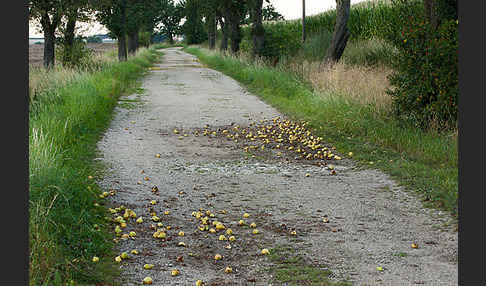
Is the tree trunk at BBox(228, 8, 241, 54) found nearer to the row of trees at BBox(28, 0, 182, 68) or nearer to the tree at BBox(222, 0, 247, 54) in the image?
the tree at BBox(222, 0, 247, 54)

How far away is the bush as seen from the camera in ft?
29.8

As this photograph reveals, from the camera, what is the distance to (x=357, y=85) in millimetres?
12508

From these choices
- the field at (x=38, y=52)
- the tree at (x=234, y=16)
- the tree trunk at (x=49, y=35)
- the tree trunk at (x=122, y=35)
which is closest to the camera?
the tree trunk at (x=49, y=35)

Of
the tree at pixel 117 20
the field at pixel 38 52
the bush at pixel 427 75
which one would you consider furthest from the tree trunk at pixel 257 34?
the bush at pixel 427 75

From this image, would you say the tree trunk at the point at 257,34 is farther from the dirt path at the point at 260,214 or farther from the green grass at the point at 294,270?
the green grass at the point at 294,270

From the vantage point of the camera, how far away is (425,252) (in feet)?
16.4

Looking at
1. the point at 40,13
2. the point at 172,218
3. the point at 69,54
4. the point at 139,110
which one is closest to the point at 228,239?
the point at 172,218

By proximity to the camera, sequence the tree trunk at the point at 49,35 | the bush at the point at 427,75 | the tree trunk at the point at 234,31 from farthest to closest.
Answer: the tree trunk at the point at 234,31 < the tree trunk at the point at 49,35 < the bush at the point at 427,75

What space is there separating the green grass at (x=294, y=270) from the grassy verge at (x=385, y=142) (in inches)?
85.7

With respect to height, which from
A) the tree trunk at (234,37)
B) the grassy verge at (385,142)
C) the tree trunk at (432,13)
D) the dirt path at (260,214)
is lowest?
the dirt path at (260,214)

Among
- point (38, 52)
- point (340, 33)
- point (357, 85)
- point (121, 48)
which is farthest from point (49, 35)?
point (38, 52)

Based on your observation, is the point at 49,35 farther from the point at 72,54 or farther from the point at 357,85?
the point at 357,85

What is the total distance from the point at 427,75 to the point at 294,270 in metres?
5.97

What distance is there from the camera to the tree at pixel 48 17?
18.4 metres
